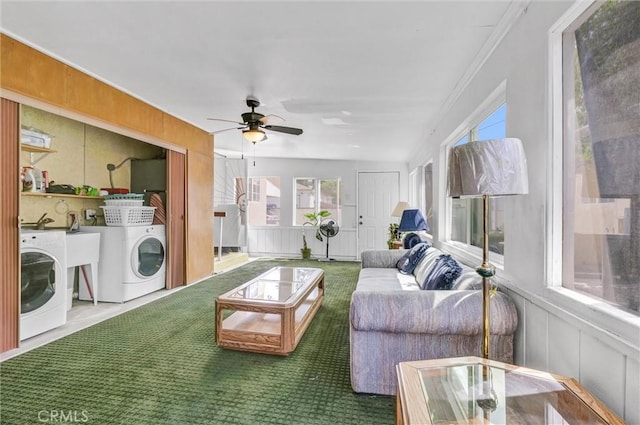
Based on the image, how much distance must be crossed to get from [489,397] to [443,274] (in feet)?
3.84

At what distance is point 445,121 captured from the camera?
3.38m

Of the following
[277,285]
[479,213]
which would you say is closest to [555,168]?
[479,213]

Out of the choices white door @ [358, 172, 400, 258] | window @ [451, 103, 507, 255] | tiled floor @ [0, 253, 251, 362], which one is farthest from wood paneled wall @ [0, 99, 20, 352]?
white door @ [358, 172, 400, 258]

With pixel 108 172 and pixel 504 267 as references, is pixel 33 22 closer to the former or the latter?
pixel 108 172

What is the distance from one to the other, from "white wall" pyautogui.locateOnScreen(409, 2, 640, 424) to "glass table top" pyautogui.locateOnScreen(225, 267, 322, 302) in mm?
1560

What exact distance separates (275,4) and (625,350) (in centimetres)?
212

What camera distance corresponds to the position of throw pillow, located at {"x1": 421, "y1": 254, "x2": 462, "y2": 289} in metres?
2.15

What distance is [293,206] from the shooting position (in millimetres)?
7129

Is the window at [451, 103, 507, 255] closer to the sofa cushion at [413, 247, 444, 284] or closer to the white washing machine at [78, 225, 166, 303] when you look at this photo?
the sofa cushion at [413, 247, 444, 284]

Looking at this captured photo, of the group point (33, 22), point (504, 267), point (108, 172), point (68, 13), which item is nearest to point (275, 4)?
point (68, 13)

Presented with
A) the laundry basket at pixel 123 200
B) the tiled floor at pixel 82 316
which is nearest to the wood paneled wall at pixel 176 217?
the tiled floor at pixel 82 316

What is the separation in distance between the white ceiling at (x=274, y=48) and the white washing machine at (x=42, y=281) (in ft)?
4.82

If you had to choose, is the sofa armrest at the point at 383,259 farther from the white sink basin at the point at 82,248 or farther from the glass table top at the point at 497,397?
the white sink basin at the point at 82,248

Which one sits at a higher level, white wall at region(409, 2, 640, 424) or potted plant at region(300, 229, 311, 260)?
white wall at region(409, 2, 640, 424)
